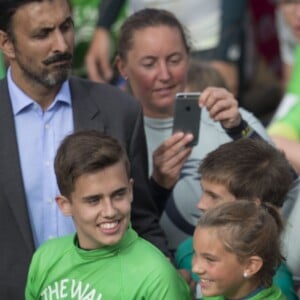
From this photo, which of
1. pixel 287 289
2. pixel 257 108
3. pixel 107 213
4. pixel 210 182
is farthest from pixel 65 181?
pixel 257 108

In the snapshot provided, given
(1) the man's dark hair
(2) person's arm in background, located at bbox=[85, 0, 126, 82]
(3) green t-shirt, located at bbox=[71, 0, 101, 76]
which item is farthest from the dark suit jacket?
(3) green t-shirt, located at bbox=[71, 0, 101, 76]

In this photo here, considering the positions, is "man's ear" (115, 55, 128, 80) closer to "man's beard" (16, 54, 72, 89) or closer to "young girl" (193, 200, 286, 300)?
"man's beard" (16, 54, 72, 89)

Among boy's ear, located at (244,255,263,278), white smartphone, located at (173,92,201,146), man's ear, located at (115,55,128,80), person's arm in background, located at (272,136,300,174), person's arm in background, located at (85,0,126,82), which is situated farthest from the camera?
person's arm in background, located at (85,0,126,82)

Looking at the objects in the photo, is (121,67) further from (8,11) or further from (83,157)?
(83,157)

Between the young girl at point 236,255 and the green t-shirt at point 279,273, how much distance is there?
11.3 inches

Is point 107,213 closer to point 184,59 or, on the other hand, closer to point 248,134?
point 248,134

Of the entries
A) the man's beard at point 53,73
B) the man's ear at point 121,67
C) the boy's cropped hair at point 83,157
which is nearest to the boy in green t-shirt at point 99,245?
the boy's cropped hair at point 83,157

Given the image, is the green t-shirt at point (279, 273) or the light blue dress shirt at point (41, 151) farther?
the light blue dress shirt at point (41, 151)

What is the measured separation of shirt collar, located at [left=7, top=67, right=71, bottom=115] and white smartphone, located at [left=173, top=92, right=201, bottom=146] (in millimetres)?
459

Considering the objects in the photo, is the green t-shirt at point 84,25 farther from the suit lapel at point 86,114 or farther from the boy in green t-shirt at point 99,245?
the boy in green t-shirt at point 99,245

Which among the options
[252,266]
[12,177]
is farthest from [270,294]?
[12,177]

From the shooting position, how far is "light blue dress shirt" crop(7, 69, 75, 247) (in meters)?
5.40

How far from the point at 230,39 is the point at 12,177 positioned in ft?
10.4

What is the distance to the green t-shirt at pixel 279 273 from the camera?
5.21m
